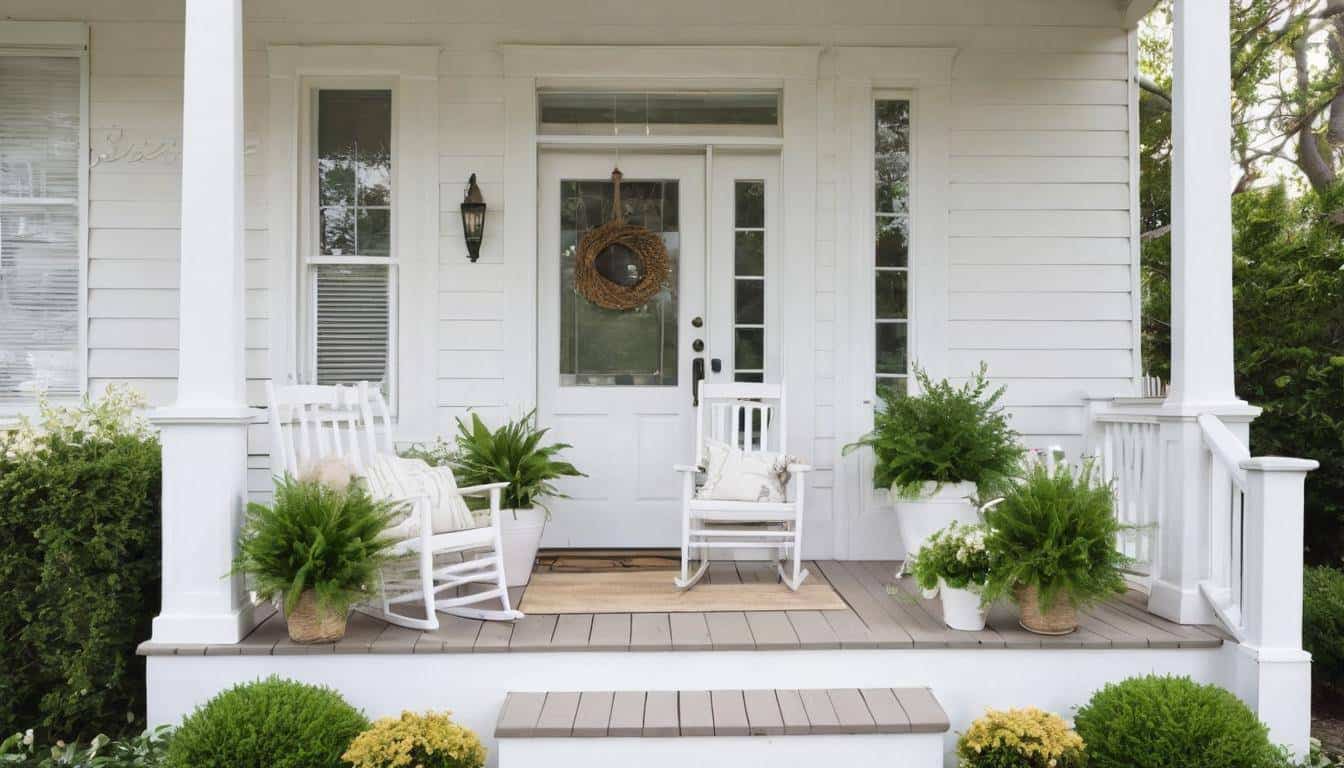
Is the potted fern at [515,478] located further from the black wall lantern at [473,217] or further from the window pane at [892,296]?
the window pane at [892,296]

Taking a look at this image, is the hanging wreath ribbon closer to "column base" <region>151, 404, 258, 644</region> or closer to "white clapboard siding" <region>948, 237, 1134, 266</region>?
"white clapboard siding" <region>948, 237, 1134, 266</region>

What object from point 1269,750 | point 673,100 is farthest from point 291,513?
point 1269,750

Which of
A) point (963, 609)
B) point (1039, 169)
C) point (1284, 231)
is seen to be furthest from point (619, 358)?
point (1284, 231)

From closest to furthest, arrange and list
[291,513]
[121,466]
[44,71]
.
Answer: [291,513]
[121,466]
[44,71]

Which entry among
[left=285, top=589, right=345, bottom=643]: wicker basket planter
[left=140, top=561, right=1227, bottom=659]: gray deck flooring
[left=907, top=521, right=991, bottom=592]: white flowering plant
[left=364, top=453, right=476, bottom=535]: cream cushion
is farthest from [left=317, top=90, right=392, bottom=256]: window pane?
[left=907, top=521, right=991, bottom=592]: white flowering plant

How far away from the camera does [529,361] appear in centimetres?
461

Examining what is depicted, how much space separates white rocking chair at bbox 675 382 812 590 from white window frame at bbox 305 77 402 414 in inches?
61.0

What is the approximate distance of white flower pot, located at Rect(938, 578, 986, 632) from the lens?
3.22m

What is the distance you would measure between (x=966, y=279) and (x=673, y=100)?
1.72m

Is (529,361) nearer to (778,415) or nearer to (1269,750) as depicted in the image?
(778,415)

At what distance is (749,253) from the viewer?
188 inches

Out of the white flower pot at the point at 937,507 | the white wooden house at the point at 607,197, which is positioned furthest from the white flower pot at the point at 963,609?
the white wooden house at the point at 607,197

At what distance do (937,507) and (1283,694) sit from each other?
139 centimetres

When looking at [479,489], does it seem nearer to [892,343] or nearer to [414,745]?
[414,745]
